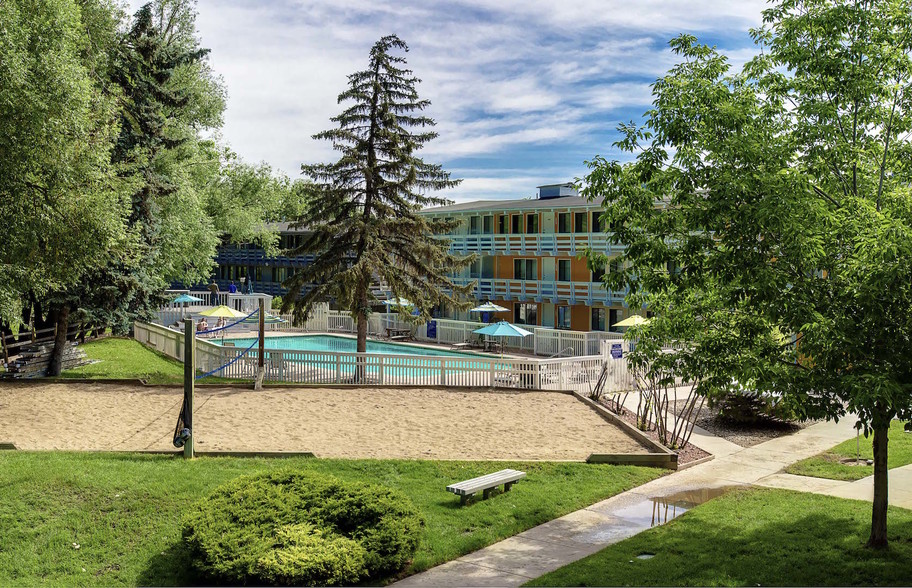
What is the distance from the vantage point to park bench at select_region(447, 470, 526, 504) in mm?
12508

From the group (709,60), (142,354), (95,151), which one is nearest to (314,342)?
(142,354)

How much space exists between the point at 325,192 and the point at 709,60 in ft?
63.5

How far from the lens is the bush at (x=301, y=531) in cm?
938

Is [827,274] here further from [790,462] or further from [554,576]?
[790,462]

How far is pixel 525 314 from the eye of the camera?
4550 centimetres

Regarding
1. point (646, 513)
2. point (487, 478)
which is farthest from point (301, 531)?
point (646, 513)

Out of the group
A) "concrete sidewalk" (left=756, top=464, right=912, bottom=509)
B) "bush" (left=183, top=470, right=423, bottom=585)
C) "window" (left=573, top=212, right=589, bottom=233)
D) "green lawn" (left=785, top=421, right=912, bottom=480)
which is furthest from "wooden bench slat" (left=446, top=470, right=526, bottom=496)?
"window" (left=573, top=212, right=589, bottom=233)

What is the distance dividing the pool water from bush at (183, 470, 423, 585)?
83.9 feet

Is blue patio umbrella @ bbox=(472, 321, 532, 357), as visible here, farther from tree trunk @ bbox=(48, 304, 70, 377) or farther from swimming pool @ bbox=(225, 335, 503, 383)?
tree trunk @ bbox=(48, 304, 70, 377)

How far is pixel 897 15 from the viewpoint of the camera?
34.6 ft

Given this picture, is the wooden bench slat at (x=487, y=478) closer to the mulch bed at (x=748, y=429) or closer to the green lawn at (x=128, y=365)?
the mulch bed at (x=748, y=429)

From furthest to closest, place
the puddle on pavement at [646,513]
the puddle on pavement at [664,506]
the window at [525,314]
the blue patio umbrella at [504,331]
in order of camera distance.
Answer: the window at [525,314]
the blue patio umbrella at [504,331]
the puddle on pavement at [664,506]
the puddle on pavement at [646,513]

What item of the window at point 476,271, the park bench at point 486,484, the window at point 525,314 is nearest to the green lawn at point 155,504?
the park bench at point 486,484

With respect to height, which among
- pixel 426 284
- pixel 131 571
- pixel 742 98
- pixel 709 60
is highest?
pixel 709 60
